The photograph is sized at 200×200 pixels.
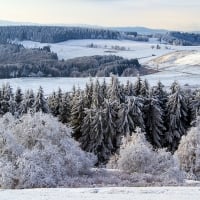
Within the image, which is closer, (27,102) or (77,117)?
(77,117)

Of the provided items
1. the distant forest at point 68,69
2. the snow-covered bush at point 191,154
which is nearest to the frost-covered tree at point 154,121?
the snow-covered bush at point 191,154

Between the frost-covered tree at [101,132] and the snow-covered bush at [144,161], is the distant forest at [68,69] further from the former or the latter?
the snow-covered bush at [144,161]

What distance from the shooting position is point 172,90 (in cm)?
6181

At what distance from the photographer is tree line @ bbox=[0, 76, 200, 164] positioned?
55.2 metres

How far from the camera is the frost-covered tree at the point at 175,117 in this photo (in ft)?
194

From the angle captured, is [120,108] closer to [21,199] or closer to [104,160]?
[104,160]

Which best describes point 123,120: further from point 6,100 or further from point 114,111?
point 6,100

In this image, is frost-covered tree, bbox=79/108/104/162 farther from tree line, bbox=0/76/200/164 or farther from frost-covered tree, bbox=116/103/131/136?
frost-covered tree, bbox=116/103/131/136

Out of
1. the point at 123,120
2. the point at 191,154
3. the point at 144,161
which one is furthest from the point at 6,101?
the point at 144,161

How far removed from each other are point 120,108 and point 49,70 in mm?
117133

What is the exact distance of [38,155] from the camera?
31.9 meters

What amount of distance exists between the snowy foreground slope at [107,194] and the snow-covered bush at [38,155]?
4688mm

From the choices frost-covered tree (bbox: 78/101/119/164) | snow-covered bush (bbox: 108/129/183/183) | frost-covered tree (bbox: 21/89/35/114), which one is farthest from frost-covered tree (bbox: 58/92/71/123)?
snow-covered bush (bbox: 108/129/183/183)

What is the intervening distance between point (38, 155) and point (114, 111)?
25676 millimetres
